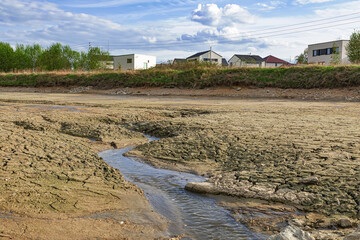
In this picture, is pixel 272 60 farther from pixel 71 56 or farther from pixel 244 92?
pixel 244 92

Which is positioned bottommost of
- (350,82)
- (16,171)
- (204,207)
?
(204,207)

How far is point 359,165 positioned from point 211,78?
1965 centimetres

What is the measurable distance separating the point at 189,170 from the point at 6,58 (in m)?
57.7

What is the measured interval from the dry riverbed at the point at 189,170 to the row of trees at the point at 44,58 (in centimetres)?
4529

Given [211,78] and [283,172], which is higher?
[211,78]

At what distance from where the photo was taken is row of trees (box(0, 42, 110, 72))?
→ 172 ft

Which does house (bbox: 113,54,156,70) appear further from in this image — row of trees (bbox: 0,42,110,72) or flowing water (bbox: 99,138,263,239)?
flowing water (bbox: 99,138,263,239)

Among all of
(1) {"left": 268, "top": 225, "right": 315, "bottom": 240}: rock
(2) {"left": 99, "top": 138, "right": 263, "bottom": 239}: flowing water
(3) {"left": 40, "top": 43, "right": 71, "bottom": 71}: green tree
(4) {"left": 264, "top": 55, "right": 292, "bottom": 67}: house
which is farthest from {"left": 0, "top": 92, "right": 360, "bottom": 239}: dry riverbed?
(4) {"left": 264, "top": 55, "right": 292, "bottom": 67}: house

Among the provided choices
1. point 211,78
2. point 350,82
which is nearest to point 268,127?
point 350,82

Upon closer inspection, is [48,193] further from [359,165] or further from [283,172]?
[359,165]

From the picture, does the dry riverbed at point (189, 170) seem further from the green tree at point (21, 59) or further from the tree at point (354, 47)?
the green tree at point (21, 59)

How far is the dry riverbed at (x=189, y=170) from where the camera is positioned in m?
3.27

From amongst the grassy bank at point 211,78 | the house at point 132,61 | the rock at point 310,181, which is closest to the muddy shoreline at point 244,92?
the grassy bank at point 211,78

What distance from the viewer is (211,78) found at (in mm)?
24094
